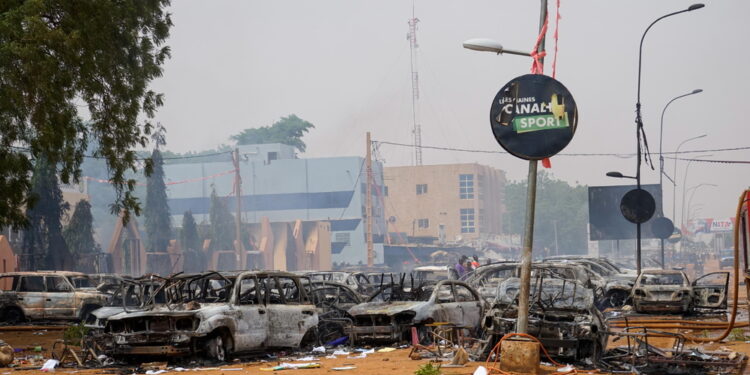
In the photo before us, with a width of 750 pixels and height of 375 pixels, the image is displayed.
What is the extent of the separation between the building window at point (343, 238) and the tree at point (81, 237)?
34.7 m

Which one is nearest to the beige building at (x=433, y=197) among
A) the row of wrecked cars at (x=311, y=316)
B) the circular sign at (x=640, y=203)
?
the circular sign at (x=640, y=203)

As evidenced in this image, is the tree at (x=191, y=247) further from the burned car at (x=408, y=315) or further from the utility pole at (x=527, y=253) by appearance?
the utility pole at (x=527, y=253)

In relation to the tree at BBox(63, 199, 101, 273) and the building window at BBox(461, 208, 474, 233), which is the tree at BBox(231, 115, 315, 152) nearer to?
the building window at BBox(461, 208, 474, 233)

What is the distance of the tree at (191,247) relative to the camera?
7912 centimetres

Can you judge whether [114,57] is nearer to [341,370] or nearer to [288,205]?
[341,370]

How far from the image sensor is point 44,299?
27625 millimetres

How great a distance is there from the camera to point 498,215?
462 ft

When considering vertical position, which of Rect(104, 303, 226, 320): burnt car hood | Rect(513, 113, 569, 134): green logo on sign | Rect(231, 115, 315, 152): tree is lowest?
Rect(104, 303, 226, 320): burnt car hood

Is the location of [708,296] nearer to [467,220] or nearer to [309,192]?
[309,192]

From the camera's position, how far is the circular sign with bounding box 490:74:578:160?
13711 millimetres

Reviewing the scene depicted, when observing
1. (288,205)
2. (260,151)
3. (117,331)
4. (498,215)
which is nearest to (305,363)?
(117,331)

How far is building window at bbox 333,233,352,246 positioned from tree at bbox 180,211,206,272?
18841 millimetres

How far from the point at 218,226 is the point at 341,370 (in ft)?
237

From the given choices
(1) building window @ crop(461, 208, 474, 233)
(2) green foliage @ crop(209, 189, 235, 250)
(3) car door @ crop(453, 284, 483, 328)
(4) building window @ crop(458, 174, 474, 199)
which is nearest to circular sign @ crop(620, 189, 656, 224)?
(3) car door @ crop(453, 284, 483, 328)
